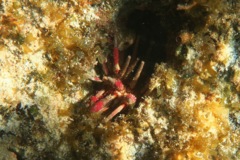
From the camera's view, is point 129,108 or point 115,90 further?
point 115,90

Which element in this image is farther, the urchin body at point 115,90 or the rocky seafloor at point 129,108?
the urchin body at point 115,90

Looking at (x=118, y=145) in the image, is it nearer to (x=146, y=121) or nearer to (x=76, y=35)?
(x=146, y=121)

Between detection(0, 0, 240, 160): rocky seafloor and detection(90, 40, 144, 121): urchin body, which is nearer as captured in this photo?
detection(0, 0, 240, 160): rocky seafloor

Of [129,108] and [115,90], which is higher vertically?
[115,90]

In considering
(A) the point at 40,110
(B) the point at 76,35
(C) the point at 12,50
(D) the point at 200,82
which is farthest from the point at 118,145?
(C) the point at 12,50
